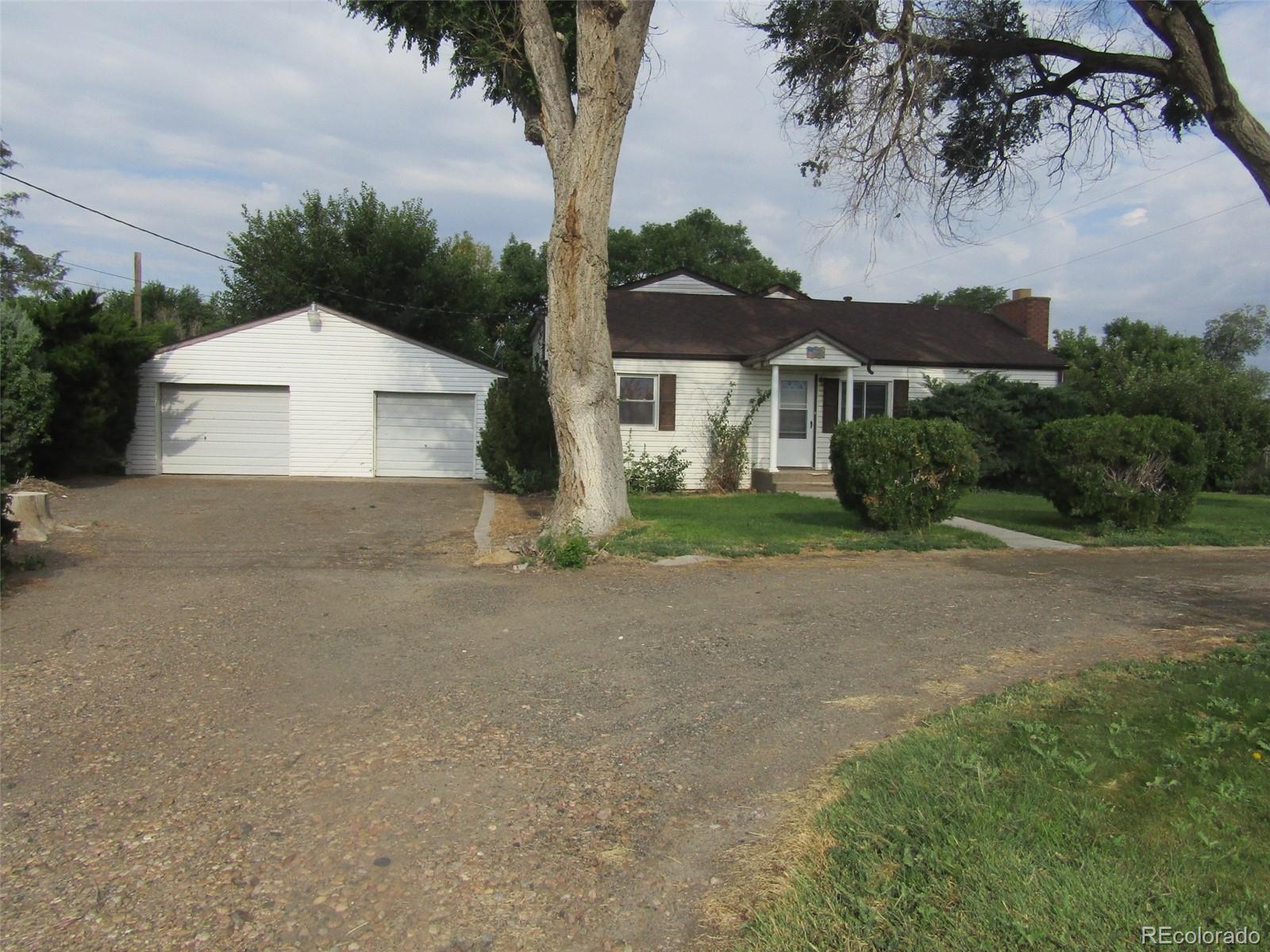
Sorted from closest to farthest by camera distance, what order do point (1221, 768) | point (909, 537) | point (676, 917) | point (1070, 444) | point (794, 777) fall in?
1. point (676, 917)
2. point (1221, 768)
3. point (794, 777)
4. point (909, 537)
5. point (1070, 444)

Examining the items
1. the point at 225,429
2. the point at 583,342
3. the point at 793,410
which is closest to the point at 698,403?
the point at 793,410

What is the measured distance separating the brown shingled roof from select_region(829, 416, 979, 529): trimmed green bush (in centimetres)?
822

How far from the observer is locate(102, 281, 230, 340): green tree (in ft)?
140

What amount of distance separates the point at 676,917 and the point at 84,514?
523 inches

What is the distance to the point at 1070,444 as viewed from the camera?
11984mm

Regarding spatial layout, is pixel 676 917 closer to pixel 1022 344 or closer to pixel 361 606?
pixel 361 606

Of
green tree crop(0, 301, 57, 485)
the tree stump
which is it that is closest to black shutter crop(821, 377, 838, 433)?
the tree stump

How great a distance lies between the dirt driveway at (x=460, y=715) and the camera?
327 cm

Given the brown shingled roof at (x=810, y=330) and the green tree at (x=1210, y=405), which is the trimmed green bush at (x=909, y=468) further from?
the green tree at (x=1210, y=405)

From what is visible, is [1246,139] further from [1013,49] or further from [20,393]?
[20,393]

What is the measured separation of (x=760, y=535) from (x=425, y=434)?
12353 mm

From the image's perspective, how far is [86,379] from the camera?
1872 cm

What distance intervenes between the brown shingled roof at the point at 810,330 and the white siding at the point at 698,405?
0.91 ft

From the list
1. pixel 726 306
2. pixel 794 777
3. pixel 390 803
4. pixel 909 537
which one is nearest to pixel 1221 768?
pixel 794 777
